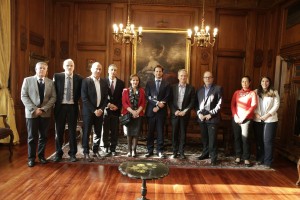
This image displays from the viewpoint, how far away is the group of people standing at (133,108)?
13.6 feet

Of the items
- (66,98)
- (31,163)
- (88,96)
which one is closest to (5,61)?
(66,98)

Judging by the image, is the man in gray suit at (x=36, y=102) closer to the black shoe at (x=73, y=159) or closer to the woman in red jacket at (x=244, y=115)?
the black shoe at (x=73, y=159)

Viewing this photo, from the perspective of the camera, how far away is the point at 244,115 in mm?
4438

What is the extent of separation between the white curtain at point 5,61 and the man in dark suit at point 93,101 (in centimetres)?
190

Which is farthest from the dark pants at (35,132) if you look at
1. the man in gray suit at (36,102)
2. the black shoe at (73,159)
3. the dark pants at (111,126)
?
the dark pants at (111,126)

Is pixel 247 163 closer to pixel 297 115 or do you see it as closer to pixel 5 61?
pixel 297 115

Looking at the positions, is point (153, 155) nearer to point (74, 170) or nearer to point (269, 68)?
point (74, 170)

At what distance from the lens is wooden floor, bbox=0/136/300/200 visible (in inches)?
127

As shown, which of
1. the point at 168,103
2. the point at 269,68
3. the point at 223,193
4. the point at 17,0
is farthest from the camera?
the point at 269,68

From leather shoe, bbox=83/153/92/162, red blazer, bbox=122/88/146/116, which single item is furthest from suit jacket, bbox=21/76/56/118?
red blazer, bbox=122/88/146/116

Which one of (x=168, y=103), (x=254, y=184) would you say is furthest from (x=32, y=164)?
(x=254, y=184)

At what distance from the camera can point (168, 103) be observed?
15.7ft

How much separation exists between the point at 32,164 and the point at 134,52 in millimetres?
4037

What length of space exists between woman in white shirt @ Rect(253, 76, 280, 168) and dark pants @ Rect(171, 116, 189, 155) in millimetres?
1219
